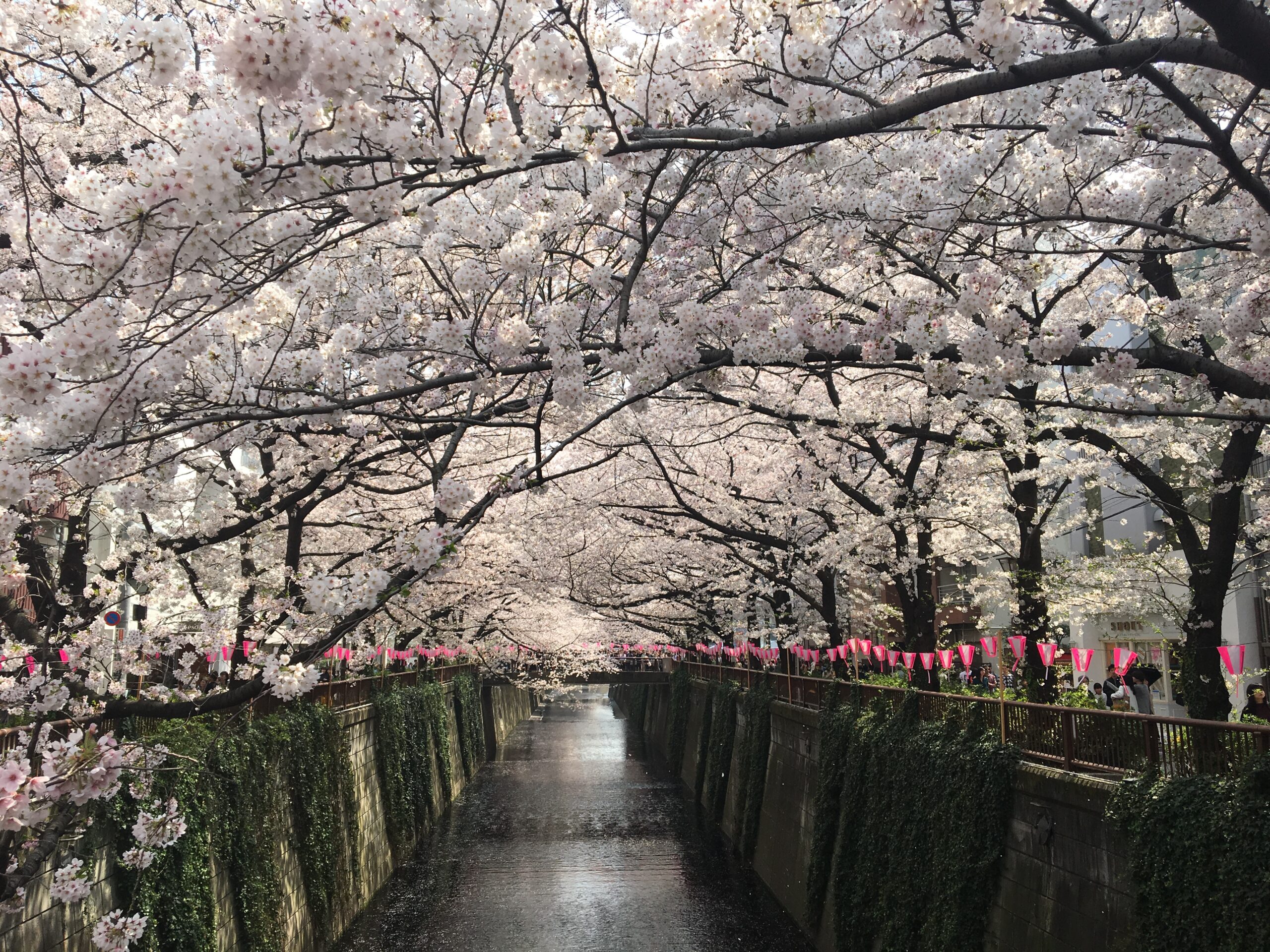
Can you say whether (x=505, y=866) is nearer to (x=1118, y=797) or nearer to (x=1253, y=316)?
(x=1118, y=797)

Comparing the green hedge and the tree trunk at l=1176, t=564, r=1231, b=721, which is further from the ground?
the tree trunk at l=1176, t=564, r=1231, b=721

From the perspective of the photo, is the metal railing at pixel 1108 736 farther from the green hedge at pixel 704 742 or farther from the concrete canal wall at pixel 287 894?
the green hedge at pixel 704 742

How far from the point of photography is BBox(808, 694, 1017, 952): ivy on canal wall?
10352 mm

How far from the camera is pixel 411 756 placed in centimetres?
2572

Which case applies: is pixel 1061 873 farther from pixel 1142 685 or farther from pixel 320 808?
pixel 320 808

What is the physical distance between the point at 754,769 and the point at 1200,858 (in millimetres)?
17051

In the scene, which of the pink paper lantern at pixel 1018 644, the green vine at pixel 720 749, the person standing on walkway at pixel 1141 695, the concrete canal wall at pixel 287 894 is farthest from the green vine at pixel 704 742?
the pink paper lantern at pixel 1018 644

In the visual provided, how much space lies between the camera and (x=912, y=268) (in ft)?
34.5

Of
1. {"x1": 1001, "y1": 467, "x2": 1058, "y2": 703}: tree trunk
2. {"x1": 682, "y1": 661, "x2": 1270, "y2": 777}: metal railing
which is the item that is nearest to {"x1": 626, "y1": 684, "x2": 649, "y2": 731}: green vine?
{"x1": 1001, "y1": 467, "x2": 1058, "y2": 703}: tree trunk

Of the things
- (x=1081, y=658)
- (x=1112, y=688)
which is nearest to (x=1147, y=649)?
(x=1112, y=688)

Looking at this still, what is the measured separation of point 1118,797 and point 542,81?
263 inches

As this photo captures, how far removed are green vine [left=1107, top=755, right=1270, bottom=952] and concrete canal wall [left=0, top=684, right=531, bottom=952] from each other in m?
8.05

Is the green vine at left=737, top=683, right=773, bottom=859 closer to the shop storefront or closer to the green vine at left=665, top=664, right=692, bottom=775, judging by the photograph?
the shop storefront

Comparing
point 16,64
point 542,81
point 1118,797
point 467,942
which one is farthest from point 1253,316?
point 467,942
